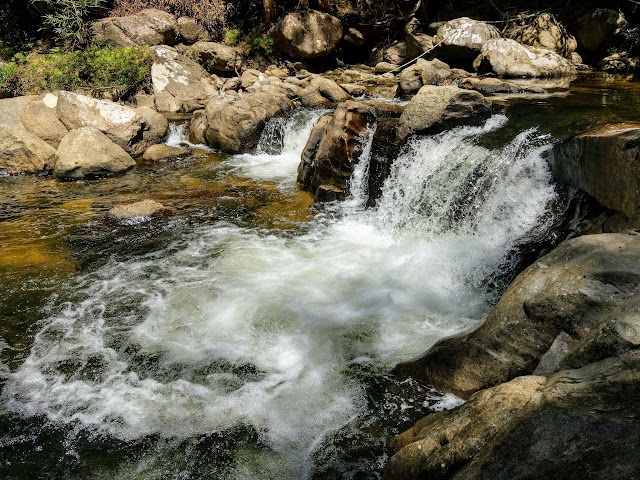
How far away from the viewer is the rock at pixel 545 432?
4.89ft

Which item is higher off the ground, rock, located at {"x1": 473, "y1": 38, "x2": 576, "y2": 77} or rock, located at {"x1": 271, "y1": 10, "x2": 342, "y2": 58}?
rock, located at {"x1": 271, "y1": 10, "x2": 342, "y2": 58}

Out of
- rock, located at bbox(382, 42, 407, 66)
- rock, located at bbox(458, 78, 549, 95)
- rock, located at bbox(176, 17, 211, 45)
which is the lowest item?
rock, located at bbox(458, 78, 549, 95)

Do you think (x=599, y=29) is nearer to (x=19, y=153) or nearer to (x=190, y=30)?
(x=190, y=30)

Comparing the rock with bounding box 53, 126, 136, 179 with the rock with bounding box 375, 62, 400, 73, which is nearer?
the rock with bounding box 53, 126, 136, 179

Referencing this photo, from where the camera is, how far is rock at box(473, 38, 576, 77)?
36.7ft

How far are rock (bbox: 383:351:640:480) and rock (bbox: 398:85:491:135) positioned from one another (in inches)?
192

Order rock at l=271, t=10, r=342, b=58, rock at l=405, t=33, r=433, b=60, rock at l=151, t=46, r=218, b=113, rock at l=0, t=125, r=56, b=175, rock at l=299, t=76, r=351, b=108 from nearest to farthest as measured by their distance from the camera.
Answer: rock at l=0, t=125, r=56, b=175 → rock at l=299, t=76, r=351, b=108 → rock at l=151, t=46, r=218, b=113 → rock at l=405, t=33, r=433, b=60 → rock at l=271, t=10, r=342, b=58

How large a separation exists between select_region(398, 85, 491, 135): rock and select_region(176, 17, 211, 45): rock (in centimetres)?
1147

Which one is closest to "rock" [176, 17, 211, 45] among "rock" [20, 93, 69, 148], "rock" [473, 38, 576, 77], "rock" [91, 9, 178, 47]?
"rock" [91, 9, 178, 47]

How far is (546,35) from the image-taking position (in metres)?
13.3

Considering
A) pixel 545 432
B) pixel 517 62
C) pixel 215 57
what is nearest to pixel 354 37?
pixel 215 57

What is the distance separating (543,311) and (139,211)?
5428mm

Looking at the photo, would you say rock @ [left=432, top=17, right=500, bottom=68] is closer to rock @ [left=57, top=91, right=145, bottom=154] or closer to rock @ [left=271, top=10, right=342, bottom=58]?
rock @ [left=271, top=10, right=342, bottom=58]

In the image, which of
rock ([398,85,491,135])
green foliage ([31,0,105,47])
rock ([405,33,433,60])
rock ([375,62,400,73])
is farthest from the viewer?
rock ([375,62,400,73])
